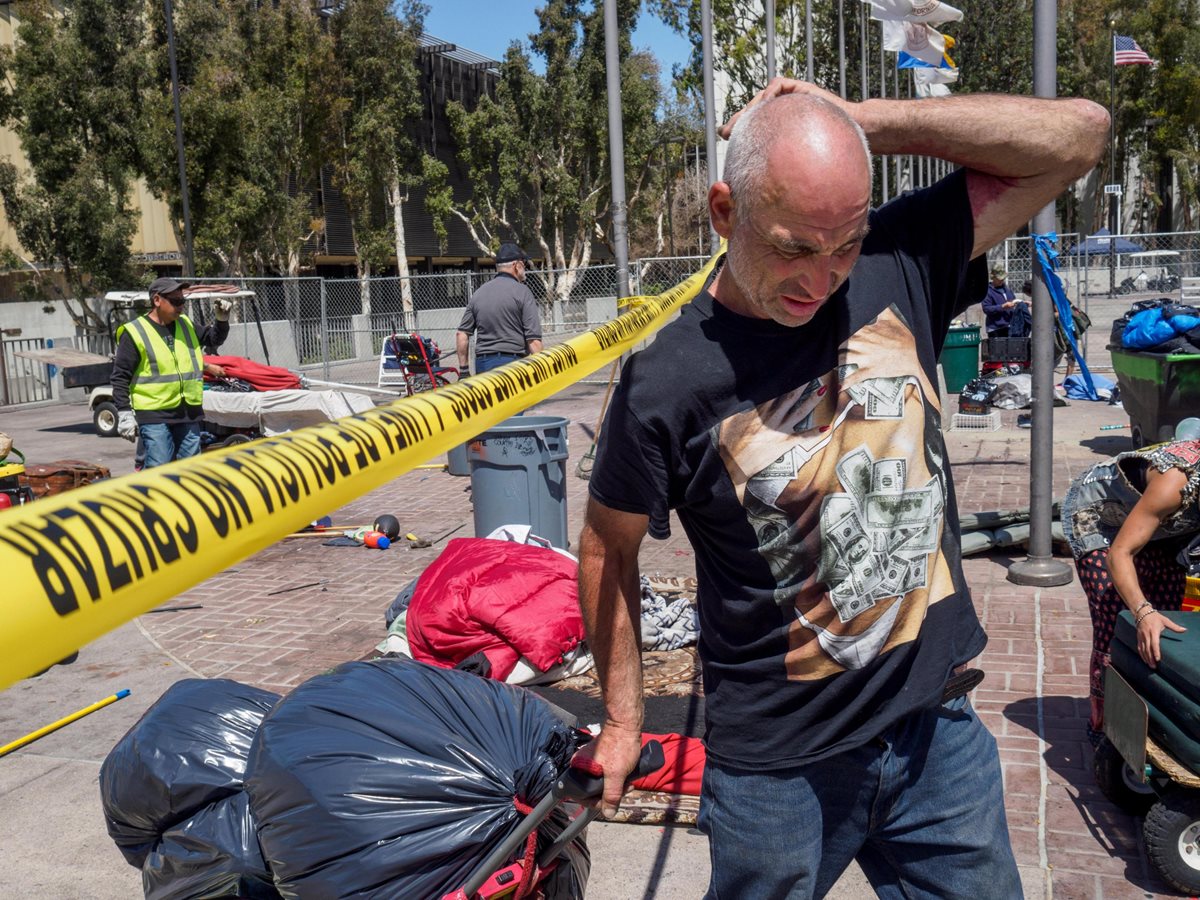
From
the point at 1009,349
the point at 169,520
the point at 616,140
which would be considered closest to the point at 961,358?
the point at 1009,349

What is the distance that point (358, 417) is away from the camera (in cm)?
198

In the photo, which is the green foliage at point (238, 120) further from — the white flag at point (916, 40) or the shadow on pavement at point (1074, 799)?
the shadow on pavement at point (1074, 799)

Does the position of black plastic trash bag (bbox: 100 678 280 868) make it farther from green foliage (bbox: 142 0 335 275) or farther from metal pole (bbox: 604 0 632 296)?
green foliage (bbox: 142 0 335 275)

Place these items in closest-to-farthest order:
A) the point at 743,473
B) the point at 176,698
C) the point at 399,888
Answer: the point at 743,473
the point at 399,888
the point at 176,698

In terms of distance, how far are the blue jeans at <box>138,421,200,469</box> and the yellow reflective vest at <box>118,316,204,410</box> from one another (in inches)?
7.3

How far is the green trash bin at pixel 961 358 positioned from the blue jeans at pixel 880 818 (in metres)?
12.4

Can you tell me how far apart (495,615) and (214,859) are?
247 cm

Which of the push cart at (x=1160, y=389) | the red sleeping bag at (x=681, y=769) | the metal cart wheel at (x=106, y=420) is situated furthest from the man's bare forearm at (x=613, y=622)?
the metal cart wheel at (x=106, y=420)

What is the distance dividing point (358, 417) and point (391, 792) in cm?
97

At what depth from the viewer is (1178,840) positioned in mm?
3275

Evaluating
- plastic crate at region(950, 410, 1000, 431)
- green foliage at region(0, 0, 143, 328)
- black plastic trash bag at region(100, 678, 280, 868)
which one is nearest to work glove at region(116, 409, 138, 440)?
plastic crate at region(950, 410, 1000, 431)

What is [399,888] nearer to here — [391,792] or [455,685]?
[391,792]

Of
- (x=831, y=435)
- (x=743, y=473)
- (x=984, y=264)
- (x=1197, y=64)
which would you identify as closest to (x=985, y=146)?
(x=984, y=264)

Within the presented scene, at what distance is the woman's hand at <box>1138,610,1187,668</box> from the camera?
3.40 metres
